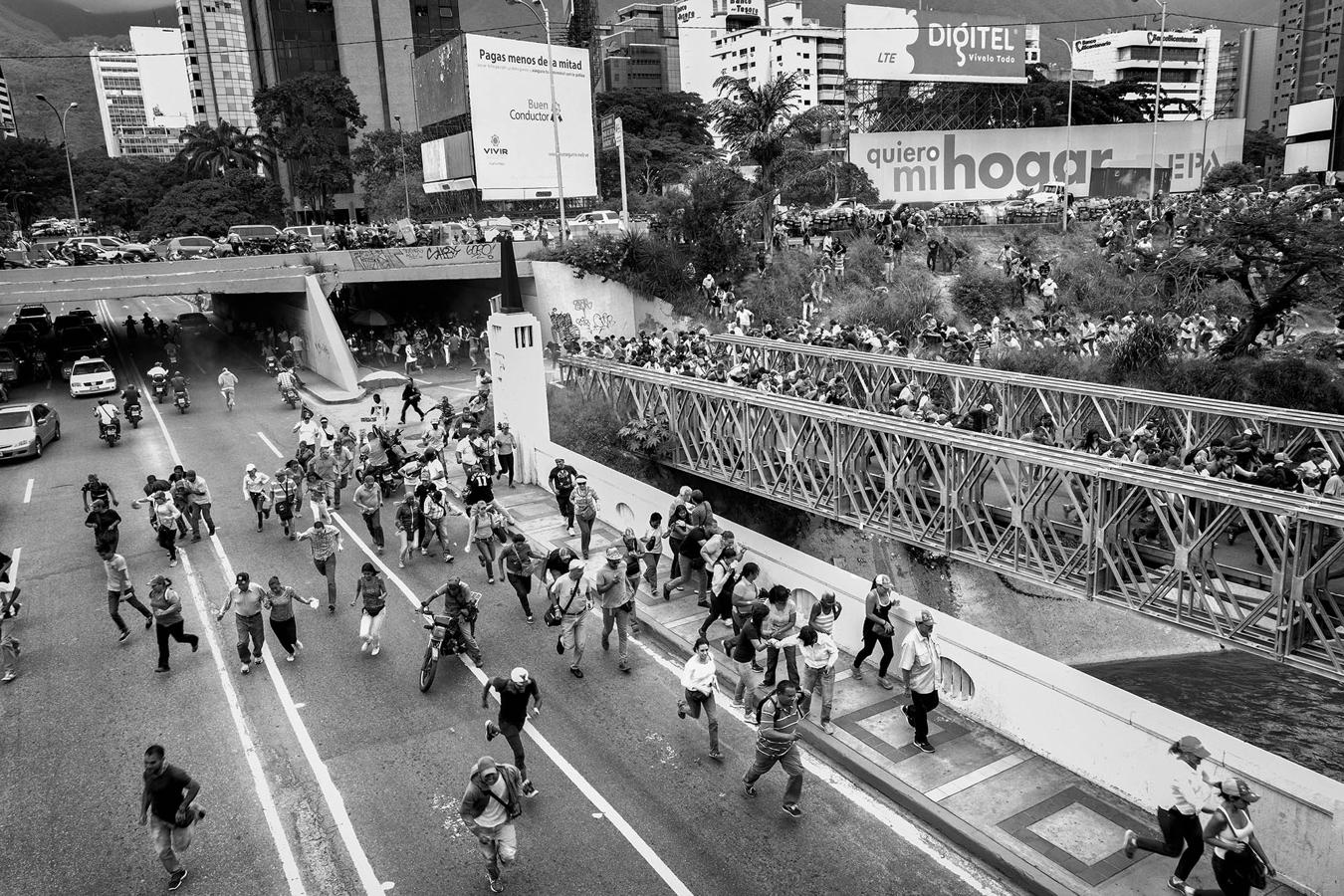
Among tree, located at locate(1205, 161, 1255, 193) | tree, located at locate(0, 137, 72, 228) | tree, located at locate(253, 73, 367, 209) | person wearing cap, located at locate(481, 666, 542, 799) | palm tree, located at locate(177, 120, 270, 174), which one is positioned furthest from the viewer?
palm tree, located at locate(177, 120, 270, 174)

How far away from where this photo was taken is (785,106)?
A: 40.5 metres

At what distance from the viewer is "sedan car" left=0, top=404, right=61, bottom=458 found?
24891mm

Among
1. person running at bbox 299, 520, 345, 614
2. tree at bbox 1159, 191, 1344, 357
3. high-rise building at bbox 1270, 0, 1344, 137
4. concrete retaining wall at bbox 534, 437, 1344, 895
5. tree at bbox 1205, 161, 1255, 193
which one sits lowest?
concrete retaining wall at bbox 534, 437, 1344, 895

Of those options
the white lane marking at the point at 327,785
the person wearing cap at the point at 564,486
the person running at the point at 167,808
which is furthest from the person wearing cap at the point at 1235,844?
the person wearing cap at the point at 564,486

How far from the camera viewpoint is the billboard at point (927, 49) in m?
52.4

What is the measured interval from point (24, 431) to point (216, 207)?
50694mm

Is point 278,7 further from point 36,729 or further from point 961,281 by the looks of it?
point 36,729

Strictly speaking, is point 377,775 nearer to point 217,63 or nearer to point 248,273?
point 248,273

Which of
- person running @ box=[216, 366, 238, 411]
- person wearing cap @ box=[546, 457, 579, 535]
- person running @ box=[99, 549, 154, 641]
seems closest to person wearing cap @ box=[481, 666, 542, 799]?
person running @ box=[99, 549, 154, 641]

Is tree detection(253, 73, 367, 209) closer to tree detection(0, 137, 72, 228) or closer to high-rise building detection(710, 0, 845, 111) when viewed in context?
tree detection(0, 137, 72, 228)

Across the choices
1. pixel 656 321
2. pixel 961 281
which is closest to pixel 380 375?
pixel 656 321

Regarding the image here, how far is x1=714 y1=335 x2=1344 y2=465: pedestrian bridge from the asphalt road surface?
993cm

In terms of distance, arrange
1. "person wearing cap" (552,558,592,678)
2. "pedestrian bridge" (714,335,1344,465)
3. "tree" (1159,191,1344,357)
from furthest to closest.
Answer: "tree" (1159,191,1344,357) < "pedestrian bridge" (714,335,1344,465) < "person wearing cap" (552,558,592,678)

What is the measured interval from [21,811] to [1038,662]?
1113 cm
